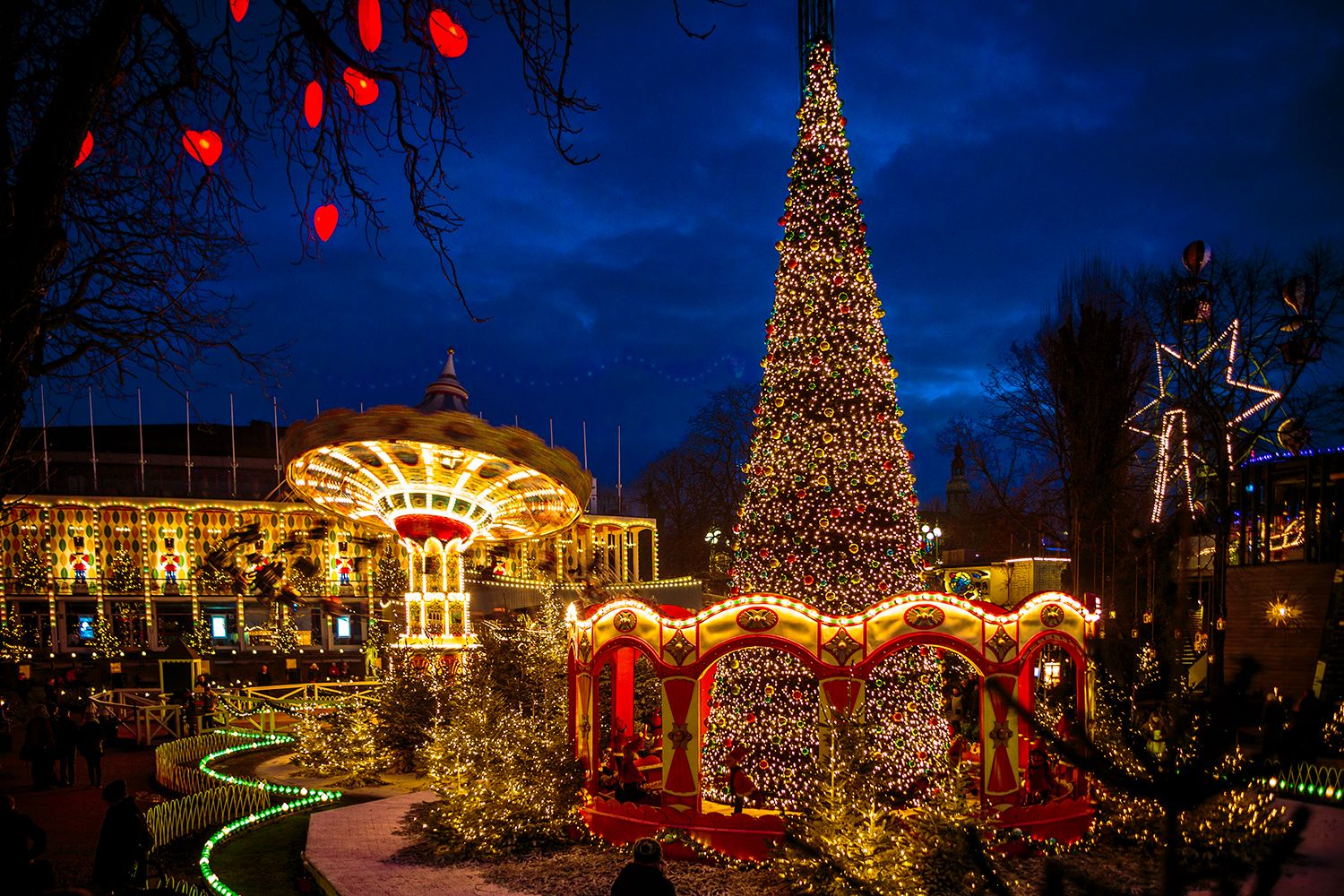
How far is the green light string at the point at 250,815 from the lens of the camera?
10281 millimetres

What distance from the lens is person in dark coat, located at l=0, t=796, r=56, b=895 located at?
661 centimetres

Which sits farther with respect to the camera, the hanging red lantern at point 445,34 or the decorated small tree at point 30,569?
the decorated small tree at point 30,569

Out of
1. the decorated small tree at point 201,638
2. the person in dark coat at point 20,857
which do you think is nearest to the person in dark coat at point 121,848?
the person in dark coat at point 20,857

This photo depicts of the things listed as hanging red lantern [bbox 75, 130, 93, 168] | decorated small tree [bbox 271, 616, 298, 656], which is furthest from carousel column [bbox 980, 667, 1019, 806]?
decorated small tree [bbox 271, 616, 298, 656]

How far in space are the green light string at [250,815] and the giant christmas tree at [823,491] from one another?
606 centimetres

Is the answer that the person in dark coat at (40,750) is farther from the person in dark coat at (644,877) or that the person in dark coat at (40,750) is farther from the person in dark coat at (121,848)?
the person in dark coat at (644,877)

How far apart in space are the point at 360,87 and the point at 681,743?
852 centimetres

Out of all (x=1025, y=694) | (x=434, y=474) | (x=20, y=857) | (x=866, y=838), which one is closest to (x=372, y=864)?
(x=20, y=857)

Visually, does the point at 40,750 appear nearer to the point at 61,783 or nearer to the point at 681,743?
the point at 61,783

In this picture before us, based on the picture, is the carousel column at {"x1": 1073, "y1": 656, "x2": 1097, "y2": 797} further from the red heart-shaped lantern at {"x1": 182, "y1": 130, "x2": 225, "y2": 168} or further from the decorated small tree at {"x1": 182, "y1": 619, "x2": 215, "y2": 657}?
the decorated small tree at {"x1": 182, "y1": 619, "x2": 215, "y2": 657}

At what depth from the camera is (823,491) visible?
12.1 m

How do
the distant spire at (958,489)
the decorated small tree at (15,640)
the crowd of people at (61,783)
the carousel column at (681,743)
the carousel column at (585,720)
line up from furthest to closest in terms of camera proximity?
the distant spire at (958,489)
the decorated small tree at (15,640)
the carousel column at (585,720)
the carousel column at (681,743)
the crowd of people at (61,783)

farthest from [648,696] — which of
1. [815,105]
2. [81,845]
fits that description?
[815,105]

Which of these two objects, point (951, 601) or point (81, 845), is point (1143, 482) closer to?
point (951, 601)
